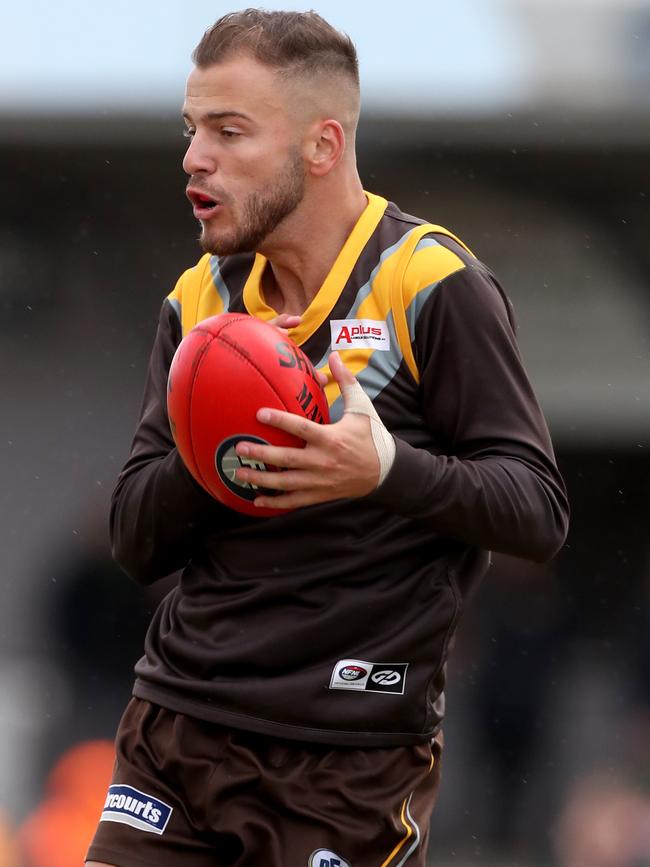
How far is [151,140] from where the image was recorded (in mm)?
6551

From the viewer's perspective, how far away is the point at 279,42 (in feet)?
8.25

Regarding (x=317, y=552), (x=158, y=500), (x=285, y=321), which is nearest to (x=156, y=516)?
(x=158, y=500)

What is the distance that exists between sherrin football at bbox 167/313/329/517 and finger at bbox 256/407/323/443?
8 cm

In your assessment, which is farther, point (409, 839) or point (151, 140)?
point (151, 140)

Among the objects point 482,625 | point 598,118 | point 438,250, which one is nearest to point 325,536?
point 438,250

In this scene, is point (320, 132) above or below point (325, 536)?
above

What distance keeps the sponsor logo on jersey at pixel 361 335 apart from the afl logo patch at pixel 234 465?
301 millimetres

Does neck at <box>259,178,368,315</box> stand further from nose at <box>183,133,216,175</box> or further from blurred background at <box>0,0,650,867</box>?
blurred background at <box>0,0,650,867</box>

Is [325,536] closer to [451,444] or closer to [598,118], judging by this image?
[451,444]

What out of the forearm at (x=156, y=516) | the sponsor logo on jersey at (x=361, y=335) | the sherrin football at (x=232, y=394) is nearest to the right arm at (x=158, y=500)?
the forearm at (x=156, y=516)

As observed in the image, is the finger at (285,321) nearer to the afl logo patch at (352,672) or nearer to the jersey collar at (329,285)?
the jersey collar at (329,285)

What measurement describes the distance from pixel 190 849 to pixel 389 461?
729 mm

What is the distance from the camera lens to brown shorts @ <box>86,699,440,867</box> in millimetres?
2365

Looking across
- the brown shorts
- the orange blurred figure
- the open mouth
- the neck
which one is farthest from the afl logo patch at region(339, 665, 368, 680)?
the orange blurred figure
